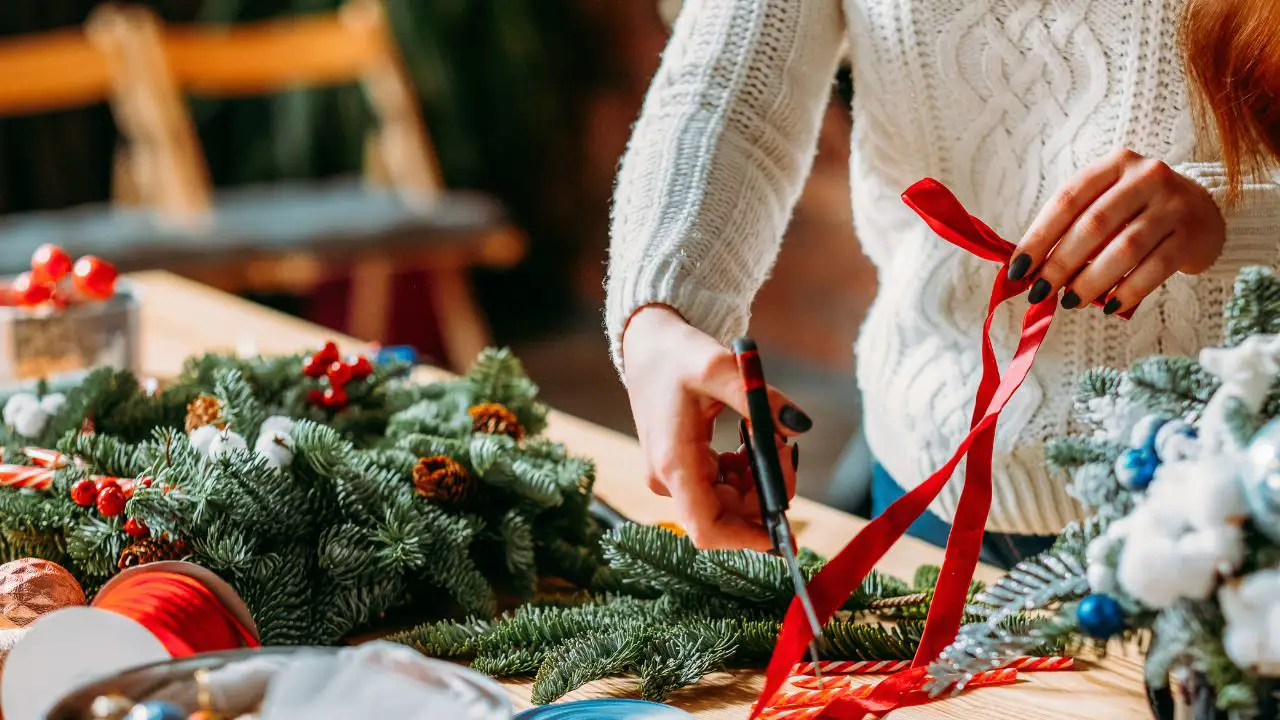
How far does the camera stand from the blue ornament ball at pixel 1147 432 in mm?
458

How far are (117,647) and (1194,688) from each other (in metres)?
0.43

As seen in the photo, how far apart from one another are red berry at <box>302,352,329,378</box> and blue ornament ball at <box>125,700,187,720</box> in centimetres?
46

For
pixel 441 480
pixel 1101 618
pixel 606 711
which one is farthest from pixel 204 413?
pixel 1101 618

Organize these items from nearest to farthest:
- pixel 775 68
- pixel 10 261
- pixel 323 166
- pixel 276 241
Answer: pixel 775 68 → pixel 10 261 → pixel 276 241 → pixel 323 166

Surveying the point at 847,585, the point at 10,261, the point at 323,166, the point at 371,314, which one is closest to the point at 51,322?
the point at 847,585

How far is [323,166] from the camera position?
3.77 meters

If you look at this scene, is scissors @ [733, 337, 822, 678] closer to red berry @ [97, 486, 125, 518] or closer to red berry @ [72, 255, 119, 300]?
red berry @ [97, 486, 125, 518]

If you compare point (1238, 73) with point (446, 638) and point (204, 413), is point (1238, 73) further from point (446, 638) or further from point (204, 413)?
point (204, 413)

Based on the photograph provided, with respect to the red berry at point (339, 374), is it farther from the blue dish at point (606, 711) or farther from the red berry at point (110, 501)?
the blue dish at point (606, 711)

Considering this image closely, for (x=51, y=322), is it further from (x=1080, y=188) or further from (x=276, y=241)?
(x=276, y=241)

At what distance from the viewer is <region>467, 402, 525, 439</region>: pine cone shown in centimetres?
87

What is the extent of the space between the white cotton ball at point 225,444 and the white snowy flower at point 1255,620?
0.51 meters

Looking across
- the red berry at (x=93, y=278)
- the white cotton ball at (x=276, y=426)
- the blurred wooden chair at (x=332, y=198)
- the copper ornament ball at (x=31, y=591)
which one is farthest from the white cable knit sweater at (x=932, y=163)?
the blurred wooden chair at (x=332, y=198)

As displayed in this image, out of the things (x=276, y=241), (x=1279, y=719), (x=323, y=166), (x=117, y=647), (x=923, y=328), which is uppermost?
(x=323, y=166)
